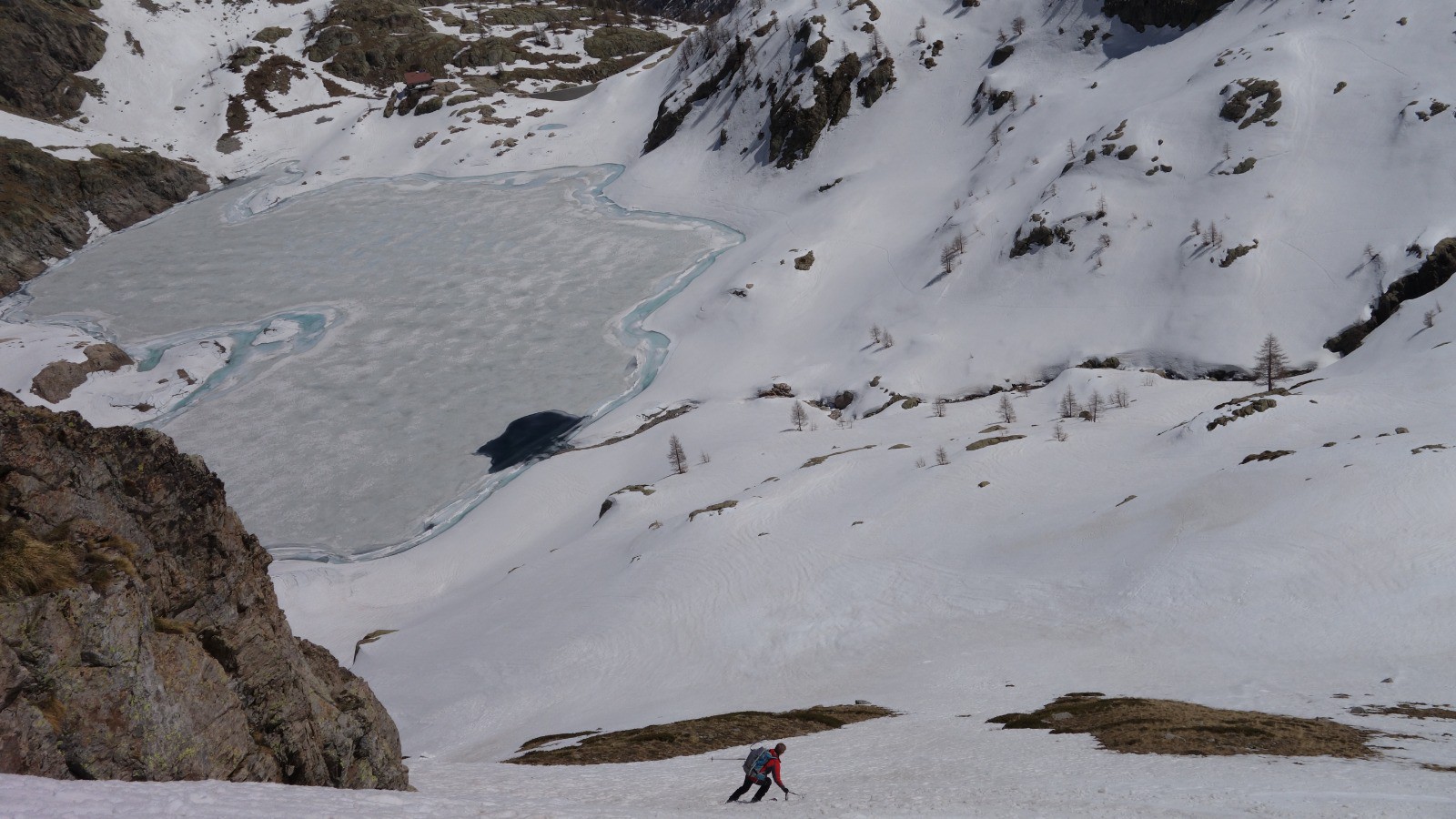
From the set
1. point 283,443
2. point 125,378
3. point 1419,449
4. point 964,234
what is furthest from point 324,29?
point 1419,449

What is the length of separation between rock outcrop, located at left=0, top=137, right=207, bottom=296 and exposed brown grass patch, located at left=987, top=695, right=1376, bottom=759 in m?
113

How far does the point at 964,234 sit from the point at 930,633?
153ft

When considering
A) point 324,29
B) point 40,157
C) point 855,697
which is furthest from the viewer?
point 324,29

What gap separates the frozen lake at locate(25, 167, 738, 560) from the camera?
6178 cm

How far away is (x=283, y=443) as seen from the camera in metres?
64.8

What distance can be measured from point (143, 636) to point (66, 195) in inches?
4677

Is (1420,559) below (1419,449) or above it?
Answer: below

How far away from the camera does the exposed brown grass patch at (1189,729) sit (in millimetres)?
21719

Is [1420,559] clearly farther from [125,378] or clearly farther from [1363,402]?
[125,378]

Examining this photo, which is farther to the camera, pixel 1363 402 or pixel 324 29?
pixel 324 29

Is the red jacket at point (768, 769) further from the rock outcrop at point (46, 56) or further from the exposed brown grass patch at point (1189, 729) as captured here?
the rock outcrop at point (46, 56)

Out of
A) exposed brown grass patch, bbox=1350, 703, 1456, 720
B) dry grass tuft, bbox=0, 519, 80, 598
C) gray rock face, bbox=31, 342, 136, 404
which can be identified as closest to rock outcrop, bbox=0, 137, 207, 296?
gray rock face, bbox=31, 342, 136, 404

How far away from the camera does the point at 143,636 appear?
1560 centimetres

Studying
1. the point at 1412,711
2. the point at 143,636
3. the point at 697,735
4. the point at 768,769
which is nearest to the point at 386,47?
the point at 697,735
